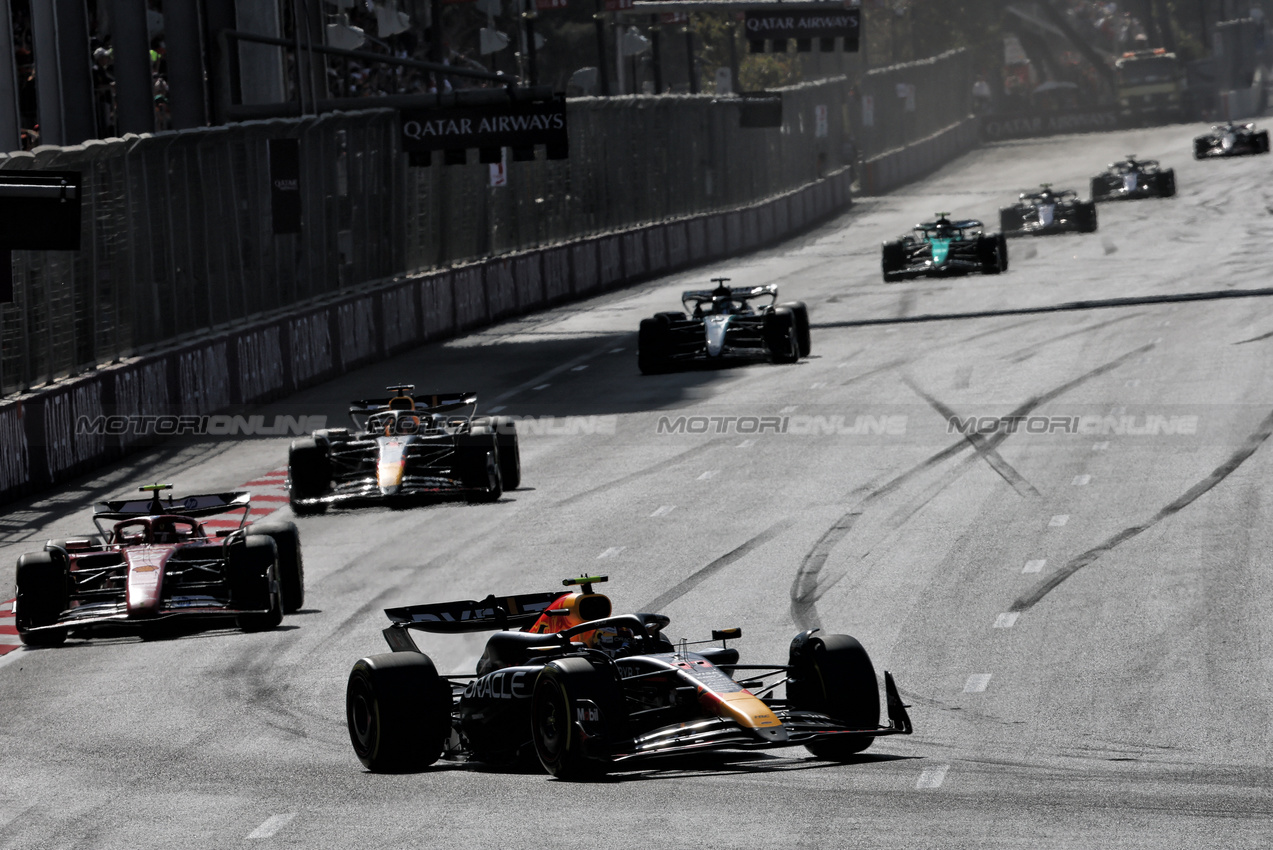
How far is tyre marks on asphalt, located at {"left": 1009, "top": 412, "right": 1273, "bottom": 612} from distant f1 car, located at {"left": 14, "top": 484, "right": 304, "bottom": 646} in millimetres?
5186

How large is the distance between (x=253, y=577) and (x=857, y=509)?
580 cm

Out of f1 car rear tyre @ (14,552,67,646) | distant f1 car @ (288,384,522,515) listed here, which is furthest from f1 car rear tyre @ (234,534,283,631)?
distant f1 car @ (288,384,522,515)

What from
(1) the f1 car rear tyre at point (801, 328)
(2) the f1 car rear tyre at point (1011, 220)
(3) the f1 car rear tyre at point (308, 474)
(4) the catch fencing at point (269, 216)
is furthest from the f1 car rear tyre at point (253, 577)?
(2) the f1 car rear tyre at point (1011, 220)

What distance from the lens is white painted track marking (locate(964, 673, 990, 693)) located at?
11.8 metres

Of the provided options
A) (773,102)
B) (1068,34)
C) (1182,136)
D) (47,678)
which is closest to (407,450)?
(47,678)

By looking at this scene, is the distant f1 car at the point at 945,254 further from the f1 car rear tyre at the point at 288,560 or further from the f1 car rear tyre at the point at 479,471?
the f1 car rear tyre at the point at 288,560

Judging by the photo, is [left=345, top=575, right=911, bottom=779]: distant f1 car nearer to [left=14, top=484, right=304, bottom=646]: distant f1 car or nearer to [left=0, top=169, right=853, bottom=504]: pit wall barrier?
[left=14, top=484, right=304, bottom=646]: distant f1 car

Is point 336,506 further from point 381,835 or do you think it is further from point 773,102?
point 773,102

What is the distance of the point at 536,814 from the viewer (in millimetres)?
9047

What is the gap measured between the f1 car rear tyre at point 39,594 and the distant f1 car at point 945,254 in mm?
26725

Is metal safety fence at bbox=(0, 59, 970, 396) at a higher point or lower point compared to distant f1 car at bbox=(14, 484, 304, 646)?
higher

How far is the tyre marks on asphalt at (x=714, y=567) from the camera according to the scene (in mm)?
14492

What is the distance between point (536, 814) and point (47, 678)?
5.49 meters

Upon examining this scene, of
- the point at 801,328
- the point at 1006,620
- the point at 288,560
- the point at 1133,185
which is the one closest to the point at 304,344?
the point at 801,328
